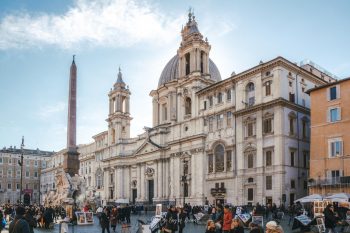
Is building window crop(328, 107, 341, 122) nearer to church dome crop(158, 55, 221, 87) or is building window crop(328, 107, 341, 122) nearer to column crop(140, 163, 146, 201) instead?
church dome crop(158, 55, 221, 87)

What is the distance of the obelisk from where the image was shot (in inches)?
1674

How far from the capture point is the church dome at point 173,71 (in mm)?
73025

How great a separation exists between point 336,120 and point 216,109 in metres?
17.7

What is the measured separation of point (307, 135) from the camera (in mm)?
49188

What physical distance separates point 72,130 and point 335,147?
2502 centimetres

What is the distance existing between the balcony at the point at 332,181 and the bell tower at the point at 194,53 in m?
25.9

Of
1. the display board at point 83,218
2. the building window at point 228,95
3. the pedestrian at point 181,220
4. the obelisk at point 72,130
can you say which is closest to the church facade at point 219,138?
the building window at point 228,95

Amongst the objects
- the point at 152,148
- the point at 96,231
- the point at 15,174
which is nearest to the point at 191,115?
the point at 152,148

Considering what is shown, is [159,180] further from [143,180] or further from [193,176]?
[193,176]

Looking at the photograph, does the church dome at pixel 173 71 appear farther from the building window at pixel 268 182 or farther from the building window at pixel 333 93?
the building window at pixel 333 93

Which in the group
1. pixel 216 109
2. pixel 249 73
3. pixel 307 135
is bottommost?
pixel 307 135

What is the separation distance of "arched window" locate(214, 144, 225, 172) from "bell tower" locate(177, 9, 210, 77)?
12.5m

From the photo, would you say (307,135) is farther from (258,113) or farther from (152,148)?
(152,148)

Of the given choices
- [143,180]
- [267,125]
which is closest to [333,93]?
[267,125]
